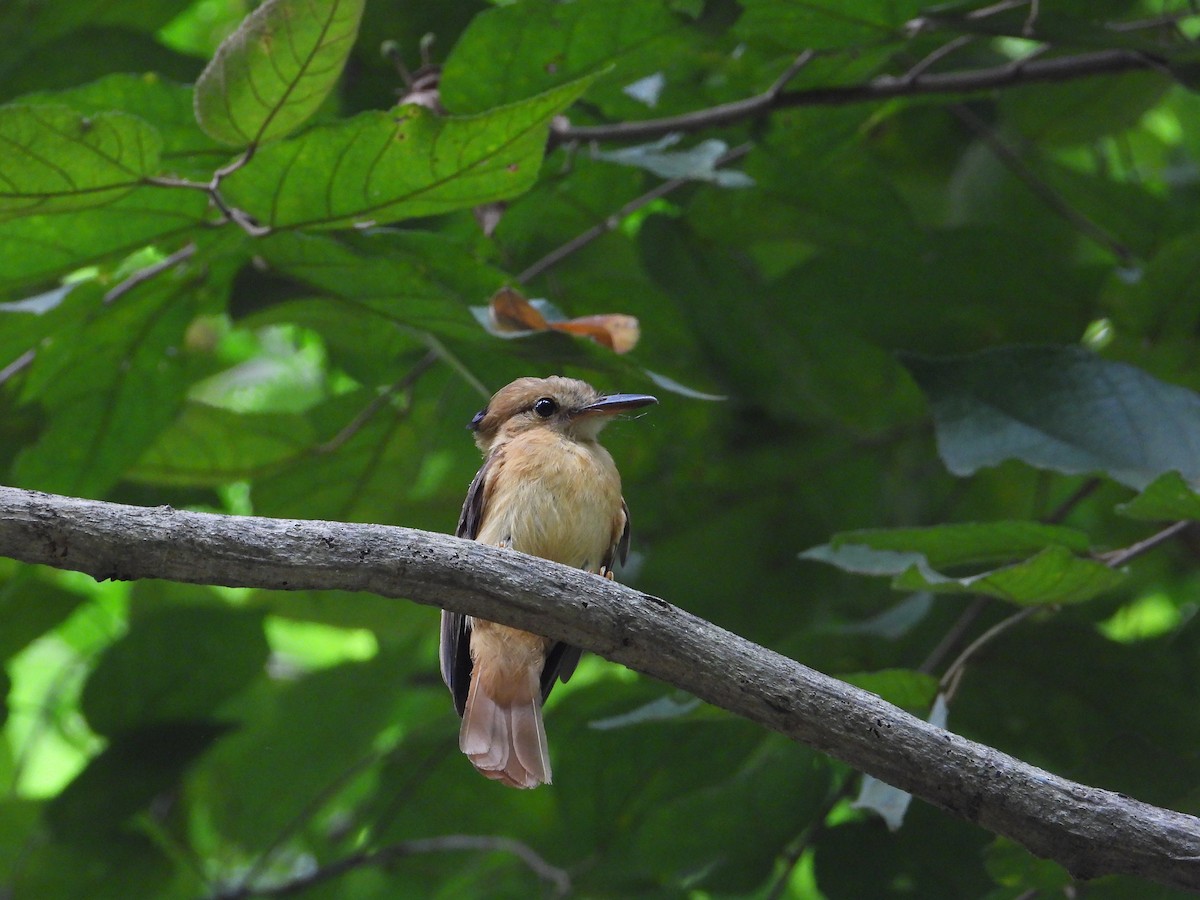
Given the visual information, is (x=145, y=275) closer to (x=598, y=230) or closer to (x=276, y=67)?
(x=276, y=67)

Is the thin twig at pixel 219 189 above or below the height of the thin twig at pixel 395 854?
above

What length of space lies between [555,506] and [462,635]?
45cm

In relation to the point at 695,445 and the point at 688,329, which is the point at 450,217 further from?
the point at 695,445

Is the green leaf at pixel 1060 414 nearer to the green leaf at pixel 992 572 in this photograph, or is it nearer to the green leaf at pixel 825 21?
the green leaf at pixel 992 572

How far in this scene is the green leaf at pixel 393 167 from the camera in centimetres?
239

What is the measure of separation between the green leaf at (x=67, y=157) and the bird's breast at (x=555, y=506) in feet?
3.34

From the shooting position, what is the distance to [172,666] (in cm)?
381

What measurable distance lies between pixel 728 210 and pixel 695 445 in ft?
2.41

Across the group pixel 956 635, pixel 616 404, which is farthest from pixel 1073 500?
pixel 616 404

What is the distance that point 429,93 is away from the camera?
10.5 ft

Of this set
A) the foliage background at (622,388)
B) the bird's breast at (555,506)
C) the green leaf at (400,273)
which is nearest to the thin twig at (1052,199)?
the foliage background at (622,388)

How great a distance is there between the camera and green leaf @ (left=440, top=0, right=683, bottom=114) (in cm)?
296

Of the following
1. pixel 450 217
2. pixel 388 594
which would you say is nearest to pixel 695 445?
pixel 450 217

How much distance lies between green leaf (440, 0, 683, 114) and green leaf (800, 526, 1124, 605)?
4.11ft
